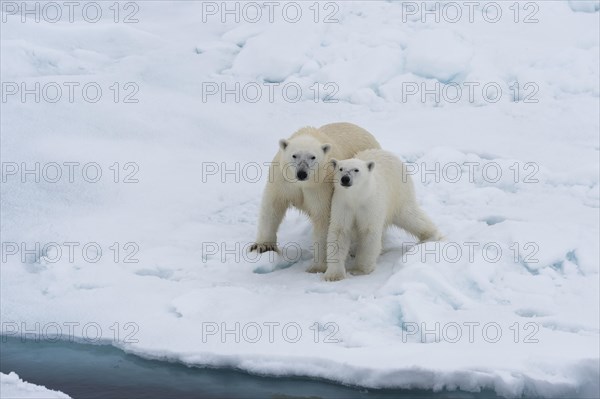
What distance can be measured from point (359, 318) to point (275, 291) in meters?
0.81

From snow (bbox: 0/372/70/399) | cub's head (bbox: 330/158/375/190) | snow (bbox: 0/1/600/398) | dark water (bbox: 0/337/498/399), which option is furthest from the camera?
cub's head (bbox: 330/158/375/190)

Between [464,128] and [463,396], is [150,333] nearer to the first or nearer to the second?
[463,396]

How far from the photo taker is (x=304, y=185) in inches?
228

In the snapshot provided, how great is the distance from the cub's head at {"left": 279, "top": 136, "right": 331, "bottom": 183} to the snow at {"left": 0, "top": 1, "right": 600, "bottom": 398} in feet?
2.51

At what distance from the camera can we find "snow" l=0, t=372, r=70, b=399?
4211mm

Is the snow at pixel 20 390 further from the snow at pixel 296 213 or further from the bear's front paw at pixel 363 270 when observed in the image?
the bear's front paw at pixel 363 270

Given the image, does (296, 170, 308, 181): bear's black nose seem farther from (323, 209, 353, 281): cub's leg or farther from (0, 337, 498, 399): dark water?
(0, 337, 498, 399): dark water

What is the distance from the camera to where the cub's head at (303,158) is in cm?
562

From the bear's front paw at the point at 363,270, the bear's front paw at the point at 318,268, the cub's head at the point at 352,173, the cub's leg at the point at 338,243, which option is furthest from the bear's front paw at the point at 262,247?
the cub's head at the point at 352,173

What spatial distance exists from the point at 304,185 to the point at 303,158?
0.24 m

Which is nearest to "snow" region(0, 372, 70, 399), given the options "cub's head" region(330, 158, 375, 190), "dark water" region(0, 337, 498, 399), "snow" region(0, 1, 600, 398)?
"dark water" region(0, 337, 498, 399)

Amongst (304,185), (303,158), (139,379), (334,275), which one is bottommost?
(139,379)

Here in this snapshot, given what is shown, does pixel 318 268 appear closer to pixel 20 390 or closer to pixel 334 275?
pixel 334 275

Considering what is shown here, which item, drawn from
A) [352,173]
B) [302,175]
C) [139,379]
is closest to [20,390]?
[139,379]
